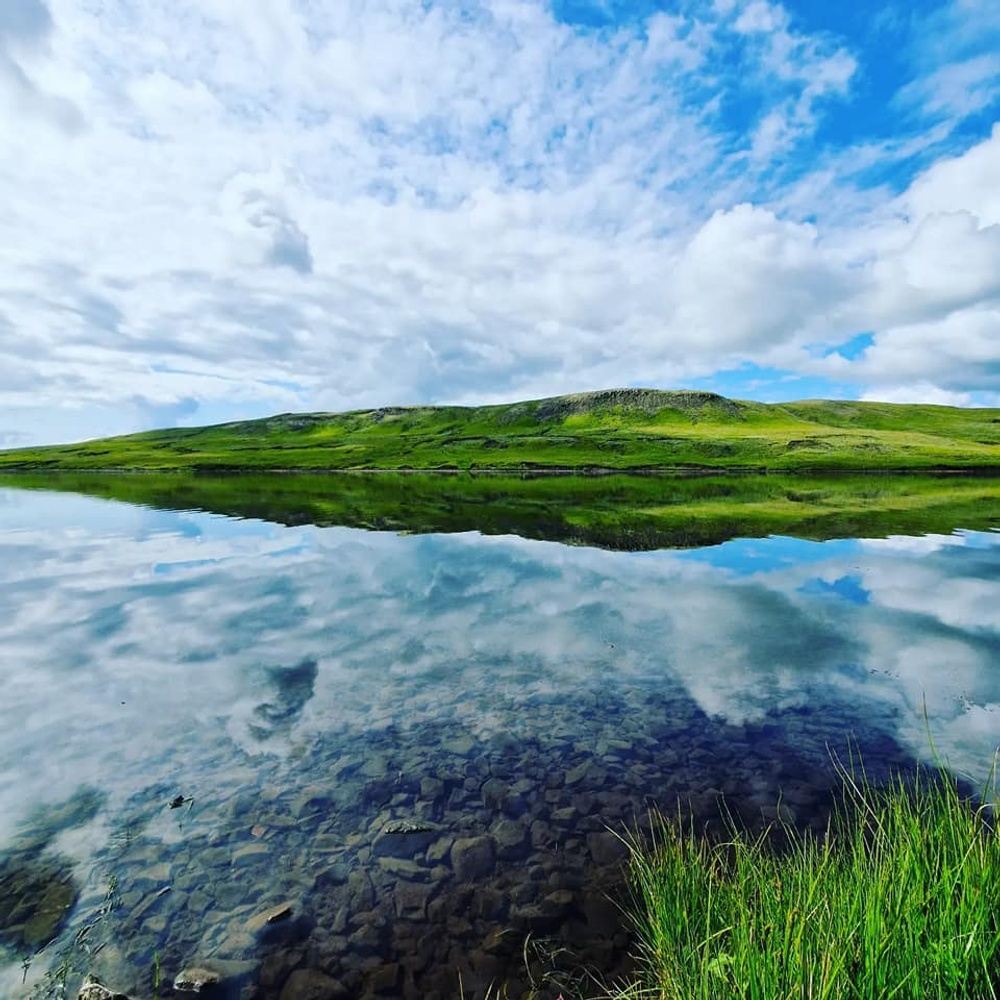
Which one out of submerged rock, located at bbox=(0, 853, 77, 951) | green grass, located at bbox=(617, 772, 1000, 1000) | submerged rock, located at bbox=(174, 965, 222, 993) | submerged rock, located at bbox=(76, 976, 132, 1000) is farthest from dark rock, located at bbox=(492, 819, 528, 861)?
submerged rock, located at bbox=(0, 853, 77, 951)

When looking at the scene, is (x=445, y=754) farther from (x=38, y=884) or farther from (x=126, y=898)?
(x=38, y=884)

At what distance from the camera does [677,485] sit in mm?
101062

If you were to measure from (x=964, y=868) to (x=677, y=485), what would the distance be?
324 ft

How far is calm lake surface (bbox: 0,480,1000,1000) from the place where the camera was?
9312 mm

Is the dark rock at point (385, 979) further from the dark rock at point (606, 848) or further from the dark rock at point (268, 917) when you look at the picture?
the dark rock at point (606, 848)

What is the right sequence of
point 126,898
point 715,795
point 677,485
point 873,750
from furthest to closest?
point 677,485 < point 873,750 < point 715,795 < point 126,898

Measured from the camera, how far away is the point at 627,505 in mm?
71312

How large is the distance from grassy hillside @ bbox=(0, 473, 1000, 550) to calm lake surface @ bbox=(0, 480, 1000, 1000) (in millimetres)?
18375

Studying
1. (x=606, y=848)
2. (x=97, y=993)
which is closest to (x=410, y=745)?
(x=606, y=848)

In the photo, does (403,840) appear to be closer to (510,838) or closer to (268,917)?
(510,838)

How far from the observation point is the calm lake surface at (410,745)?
9.31m

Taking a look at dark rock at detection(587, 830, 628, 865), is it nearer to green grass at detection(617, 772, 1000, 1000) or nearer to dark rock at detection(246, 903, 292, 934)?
green grass at detection(617, 772, 1000, 1000)

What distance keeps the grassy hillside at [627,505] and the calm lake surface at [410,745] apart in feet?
60.3

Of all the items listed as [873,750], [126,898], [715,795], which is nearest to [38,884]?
[126,898]
